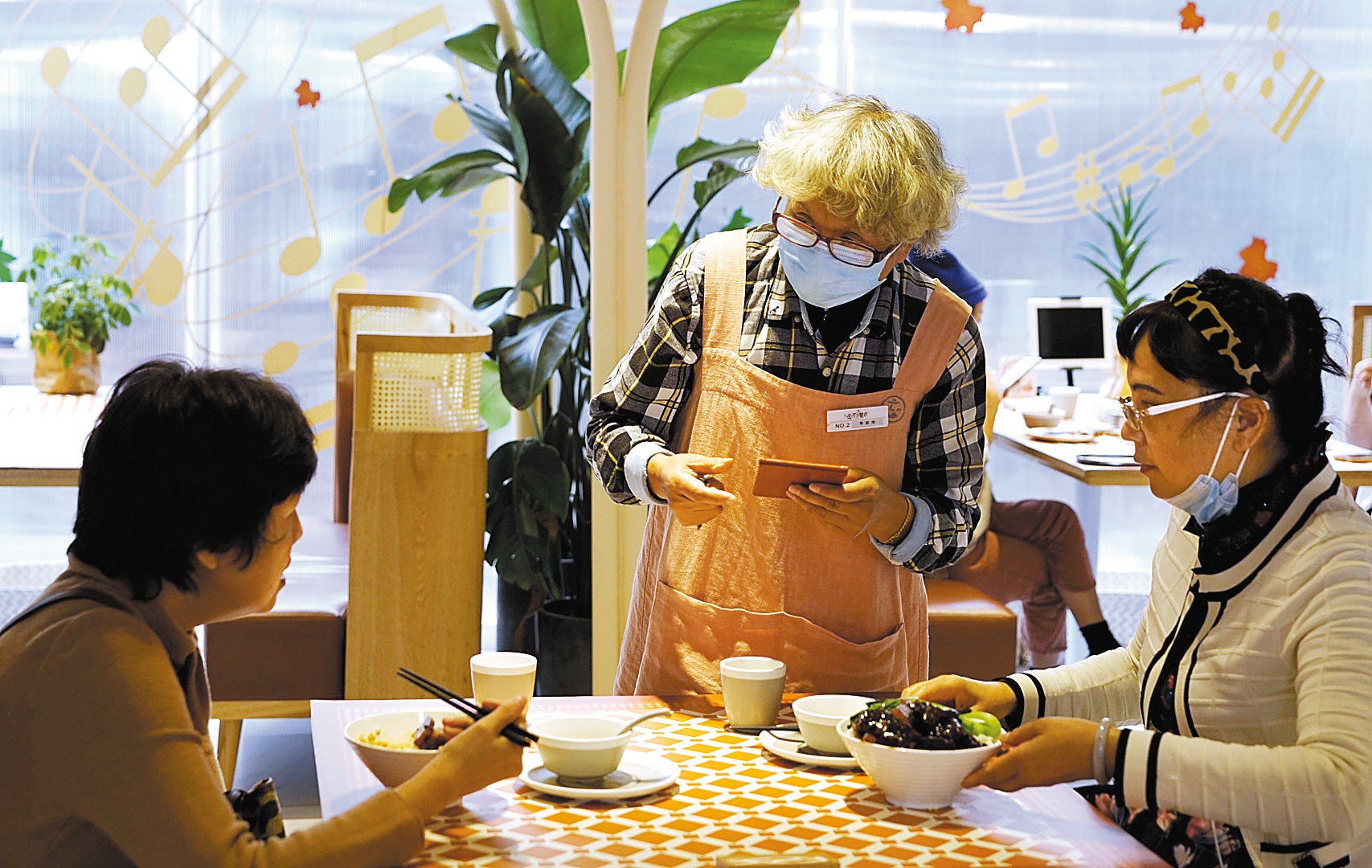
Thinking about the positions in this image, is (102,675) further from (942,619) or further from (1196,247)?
(1196,247)

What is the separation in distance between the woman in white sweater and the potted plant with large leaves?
236 centimetres

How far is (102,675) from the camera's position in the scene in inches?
51.0

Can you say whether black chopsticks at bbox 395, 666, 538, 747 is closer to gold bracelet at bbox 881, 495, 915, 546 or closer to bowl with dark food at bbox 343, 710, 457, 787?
bowl with dark food at bbox 343, 710, 457, 787

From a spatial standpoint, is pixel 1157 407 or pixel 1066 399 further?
pixel 1066 399

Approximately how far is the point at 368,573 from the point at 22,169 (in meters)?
Answer: 2.95

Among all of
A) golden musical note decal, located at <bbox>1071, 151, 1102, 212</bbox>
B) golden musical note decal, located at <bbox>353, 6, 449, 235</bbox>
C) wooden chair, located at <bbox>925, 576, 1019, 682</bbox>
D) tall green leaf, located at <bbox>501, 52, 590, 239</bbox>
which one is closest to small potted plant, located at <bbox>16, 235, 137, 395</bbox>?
golden musical note decal, located at <bbox>353, 6, 449, 235</bbox>

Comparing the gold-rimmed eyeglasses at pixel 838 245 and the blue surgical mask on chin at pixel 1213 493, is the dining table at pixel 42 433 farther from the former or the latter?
the blue surgical mask on chin at pixel 1213 493

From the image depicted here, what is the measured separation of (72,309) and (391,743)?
3677 millimetres

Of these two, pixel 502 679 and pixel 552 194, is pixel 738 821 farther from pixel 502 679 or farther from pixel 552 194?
pixel 552 194

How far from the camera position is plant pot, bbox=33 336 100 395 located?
4.77m

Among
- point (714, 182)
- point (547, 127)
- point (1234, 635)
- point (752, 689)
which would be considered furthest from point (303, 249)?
point (1234, 635)

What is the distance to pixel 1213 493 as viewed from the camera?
1.75 metres

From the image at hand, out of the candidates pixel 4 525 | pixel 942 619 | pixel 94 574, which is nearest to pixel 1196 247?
pixel 942 619

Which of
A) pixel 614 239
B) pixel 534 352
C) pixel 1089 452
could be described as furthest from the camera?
pixel 1089 452
